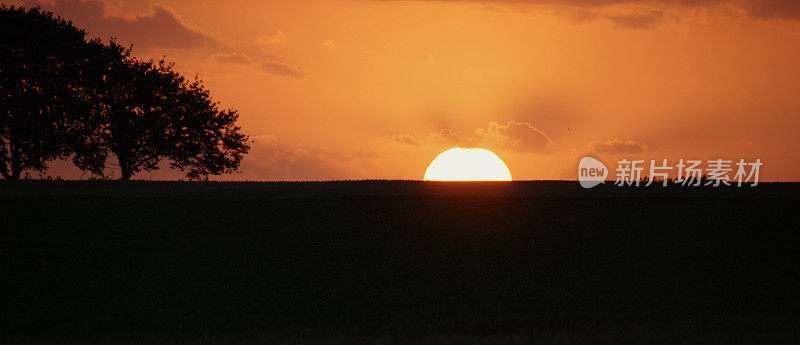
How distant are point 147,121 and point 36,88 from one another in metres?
7.17

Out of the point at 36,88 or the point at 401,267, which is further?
the point at 36,88

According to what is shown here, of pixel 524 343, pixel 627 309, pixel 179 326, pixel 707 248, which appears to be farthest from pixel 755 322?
→ pixel 179 326

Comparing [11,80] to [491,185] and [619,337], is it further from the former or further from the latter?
[619,337]

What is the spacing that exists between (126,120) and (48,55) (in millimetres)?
6360

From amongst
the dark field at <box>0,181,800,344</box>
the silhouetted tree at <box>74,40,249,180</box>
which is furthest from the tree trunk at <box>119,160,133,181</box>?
the dark field at <box>0,181,800,344</box>

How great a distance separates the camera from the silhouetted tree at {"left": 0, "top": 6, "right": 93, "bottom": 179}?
143 ft

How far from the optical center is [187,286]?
1808cm

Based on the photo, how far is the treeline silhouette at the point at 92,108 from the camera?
44.0m

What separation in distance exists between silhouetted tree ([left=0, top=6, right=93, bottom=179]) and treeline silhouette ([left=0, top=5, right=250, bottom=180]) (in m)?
0.06

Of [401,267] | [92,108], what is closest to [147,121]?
[92,108]

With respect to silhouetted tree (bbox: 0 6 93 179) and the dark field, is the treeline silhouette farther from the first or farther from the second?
the dark field

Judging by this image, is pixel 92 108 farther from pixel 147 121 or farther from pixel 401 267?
pixel 401 267

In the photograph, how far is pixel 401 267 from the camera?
64.9ft

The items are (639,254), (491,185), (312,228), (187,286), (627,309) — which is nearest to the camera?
(627,309)
